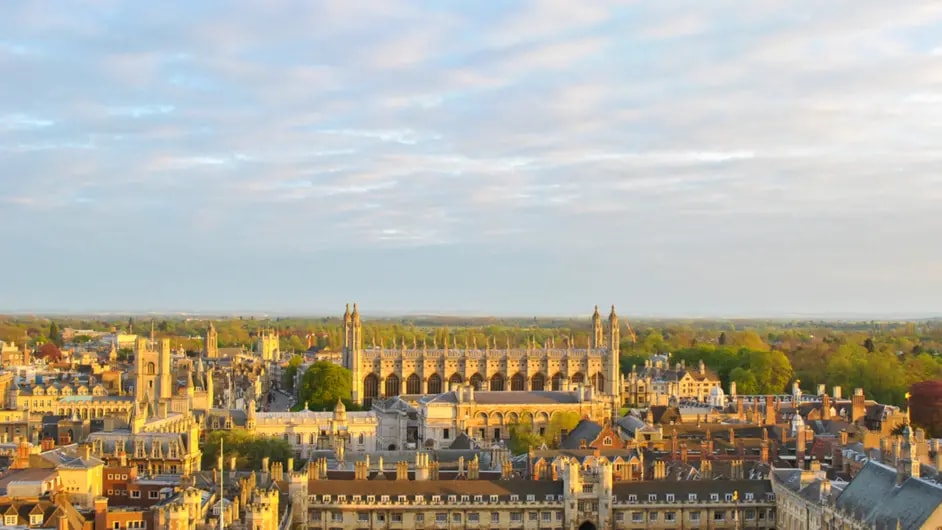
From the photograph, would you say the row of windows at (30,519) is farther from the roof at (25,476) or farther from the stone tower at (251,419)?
the stone tower at (251,419)

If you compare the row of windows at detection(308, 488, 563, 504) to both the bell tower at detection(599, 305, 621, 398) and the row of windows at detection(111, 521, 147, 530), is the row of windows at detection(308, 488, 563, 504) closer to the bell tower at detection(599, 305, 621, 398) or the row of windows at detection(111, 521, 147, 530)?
the row of windows at detection(111, 521, 147, 530)

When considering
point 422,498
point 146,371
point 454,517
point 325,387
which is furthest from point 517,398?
point 422,498

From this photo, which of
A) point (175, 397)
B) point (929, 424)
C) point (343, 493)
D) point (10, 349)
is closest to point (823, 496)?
point (343, 493)

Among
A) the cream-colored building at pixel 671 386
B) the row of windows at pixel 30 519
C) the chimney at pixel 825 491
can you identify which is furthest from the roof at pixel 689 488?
the cream-colored building at pixel 671 386

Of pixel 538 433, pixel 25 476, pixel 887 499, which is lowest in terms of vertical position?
pixel 538 433

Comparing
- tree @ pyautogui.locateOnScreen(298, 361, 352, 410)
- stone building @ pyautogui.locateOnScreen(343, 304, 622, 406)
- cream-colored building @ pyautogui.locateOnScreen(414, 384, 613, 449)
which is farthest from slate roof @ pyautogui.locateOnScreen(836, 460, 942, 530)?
stone building @ pyautogui.locateOnScreen(343, 304, 622, 406)

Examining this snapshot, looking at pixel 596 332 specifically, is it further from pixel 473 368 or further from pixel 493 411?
pixel 493 411

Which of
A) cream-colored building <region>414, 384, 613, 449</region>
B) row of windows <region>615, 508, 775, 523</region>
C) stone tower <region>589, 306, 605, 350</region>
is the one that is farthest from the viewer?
stone tower <region>589, 306, 605, 350</region>
